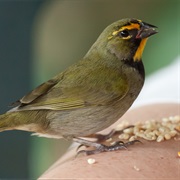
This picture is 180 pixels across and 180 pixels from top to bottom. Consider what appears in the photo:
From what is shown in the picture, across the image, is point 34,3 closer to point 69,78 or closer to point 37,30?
point 37,30

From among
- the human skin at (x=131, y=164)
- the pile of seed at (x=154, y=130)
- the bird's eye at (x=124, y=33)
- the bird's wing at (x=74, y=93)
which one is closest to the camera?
the human skin at (x=131, y=164)

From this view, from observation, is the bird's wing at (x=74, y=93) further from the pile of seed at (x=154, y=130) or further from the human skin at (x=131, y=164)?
the human skin at (x=131, y=164)

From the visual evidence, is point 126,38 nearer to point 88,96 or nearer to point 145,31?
point 145,31

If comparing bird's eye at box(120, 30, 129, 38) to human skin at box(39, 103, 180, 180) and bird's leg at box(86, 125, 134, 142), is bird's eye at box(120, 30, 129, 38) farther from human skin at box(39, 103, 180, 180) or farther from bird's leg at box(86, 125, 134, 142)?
human skin at box(39, 103, 180, 180)

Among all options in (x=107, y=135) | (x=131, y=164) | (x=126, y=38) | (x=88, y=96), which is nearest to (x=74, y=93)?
(x=88, y=96)

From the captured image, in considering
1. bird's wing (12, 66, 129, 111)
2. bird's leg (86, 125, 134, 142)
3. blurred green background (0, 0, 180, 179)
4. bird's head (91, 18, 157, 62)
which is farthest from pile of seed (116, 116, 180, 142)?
blurred green background (0, 0, 180, 179)

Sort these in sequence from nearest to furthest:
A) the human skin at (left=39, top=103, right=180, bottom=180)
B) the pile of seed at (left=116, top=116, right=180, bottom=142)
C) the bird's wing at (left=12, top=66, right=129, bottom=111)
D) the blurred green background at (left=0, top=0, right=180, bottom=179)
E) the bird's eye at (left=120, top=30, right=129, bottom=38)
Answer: the human skin at (left=39, top=103, right=180, bottom=180) → the pile of seed at (left=116, top=116, right=180, bottom=142) → the bird's wing at (left=12, top=66, right=129, bottom=111) → the bird's eye at (left=120, top=30, right=129, bottom=38) → the blurred green background at (left=0, top=0, right=180, bottom=179)

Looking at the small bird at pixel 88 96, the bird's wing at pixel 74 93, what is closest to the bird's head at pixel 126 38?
the small bird at pixel 88 96
